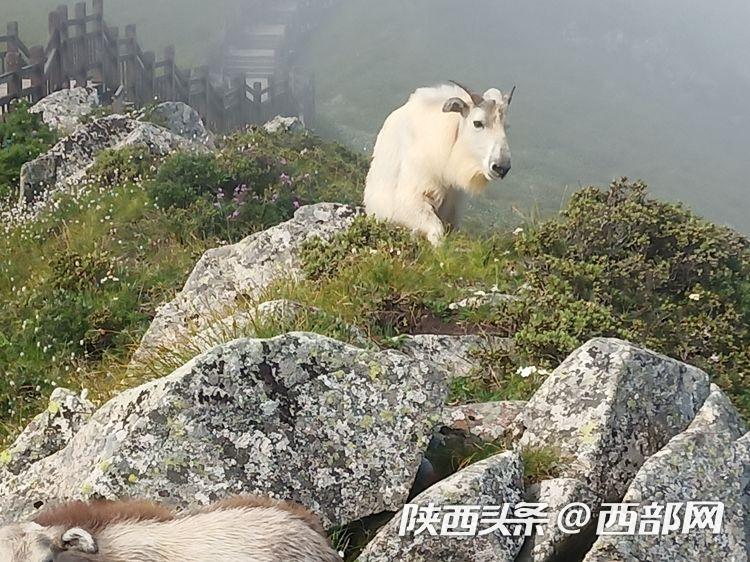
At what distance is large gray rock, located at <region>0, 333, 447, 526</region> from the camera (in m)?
4.61

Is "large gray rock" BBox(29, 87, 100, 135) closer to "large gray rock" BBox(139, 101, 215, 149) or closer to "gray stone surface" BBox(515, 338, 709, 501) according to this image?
"large gray rock" BBox(139, 101, 215, 149)

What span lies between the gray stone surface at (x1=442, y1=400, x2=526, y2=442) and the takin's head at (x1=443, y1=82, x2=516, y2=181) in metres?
3.88

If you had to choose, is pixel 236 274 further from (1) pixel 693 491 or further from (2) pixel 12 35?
(2) pixel 12 35

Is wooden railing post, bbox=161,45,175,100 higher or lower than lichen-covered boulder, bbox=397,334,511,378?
lower

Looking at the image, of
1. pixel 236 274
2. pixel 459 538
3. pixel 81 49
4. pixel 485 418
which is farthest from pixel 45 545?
pixel 81 49

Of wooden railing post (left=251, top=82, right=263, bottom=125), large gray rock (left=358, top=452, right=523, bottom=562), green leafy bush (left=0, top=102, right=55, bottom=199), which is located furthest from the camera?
wooden railing post (left=251, top=82, right=263, bottom=125)

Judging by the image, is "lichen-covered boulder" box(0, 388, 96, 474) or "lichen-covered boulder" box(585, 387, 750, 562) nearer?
"lichen-covered boulder" box(585, 387, 750, 562)

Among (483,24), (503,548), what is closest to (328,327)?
(503,548)

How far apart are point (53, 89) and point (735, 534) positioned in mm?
20086

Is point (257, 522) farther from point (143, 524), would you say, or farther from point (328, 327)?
point (328, 327)

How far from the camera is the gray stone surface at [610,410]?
16.2ft

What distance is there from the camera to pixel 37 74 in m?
20.5

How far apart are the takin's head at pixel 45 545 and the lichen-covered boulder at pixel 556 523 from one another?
2114 millimetres

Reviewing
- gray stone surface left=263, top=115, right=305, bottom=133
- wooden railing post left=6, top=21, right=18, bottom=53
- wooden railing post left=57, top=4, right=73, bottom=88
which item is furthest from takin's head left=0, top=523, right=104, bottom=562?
wooden railing post left=57, top=4, right=73, bottom=88
